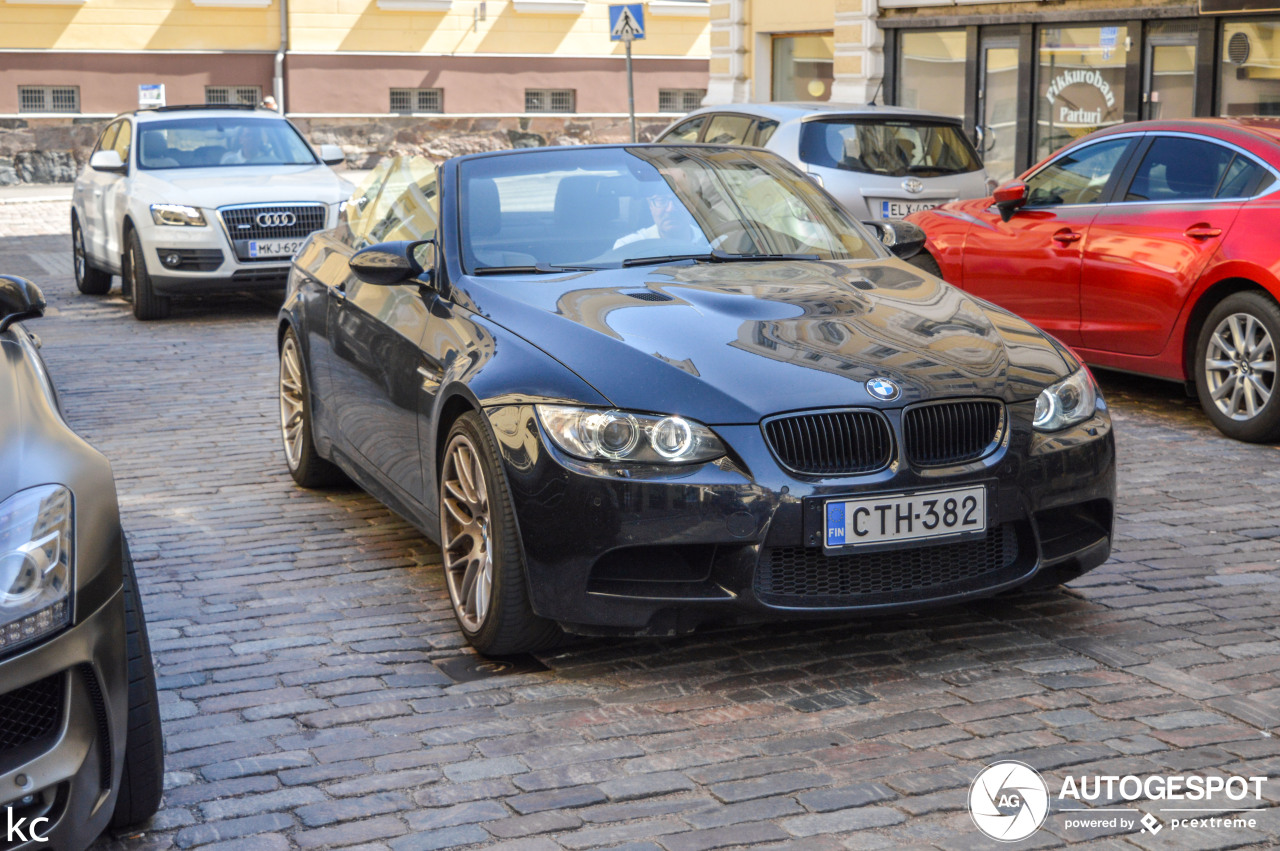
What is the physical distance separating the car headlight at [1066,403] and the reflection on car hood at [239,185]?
30.9 ft

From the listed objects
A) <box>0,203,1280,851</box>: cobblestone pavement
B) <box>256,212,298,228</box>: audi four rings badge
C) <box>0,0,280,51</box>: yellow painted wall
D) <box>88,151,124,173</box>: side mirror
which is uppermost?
<box>0,0,280,51</box>: yellow painted wall

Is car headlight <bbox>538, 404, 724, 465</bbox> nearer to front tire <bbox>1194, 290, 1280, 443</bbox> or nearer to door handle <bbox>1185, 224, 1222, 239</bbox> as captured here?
front tire <bbox>1194, 290, 1280, 443</bbox>

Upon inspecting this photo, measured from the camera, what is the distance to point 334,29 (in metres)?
31.1

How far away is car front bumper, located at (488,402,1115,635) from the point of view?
4195mm

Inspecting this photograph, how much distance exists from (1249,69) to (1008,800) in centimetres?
1382

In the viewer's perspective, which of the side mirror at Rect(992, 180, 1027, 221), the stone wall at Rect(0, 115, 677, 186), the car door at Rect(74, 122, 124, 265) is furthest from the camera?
the stone wall at Rect(0, 115, 677, 186)

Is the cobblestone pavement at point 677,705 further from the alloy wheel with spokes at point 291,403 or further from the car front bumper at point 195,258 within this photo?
the car front bumper at point 195,258

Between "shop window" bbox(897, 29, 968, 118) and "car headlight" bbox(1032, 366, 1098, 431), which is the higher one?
"shop window" bbox(897, 29, 968, 118)

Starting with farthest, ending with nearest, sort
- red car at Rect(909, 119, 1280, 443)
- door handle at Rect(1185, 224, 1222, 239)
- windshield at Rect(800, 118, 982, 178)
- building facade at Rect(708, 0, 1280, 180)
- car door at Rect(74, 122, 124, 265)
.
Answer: building facade at Rect(708, 0, 1280, 180) < car door at Rect(74, 122, 124, 265) < windshield at Rect(800, 118, 982, 178) < door handle at Rect(1185, 224, 1222, 239) < red car at Rect(909, 119, 1280, 443)

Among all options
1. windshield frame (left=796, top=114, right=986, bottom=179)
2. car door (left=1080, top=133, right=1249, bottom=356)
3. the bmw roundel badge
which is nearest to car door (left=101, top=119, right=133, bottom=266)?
windshield frame (left=796, top=114, right=986, bottom=179)

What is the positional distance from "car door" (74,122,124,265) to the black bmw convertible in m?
9.31

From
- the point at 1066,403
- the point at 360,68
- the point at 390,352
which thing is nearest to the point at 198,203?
the point at 390,352

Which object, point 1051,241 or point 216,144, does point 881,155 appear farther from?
point 216,144

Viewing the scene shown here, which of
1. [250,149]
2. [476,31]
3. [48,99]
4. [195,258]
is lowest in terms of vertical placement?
[195,258]
